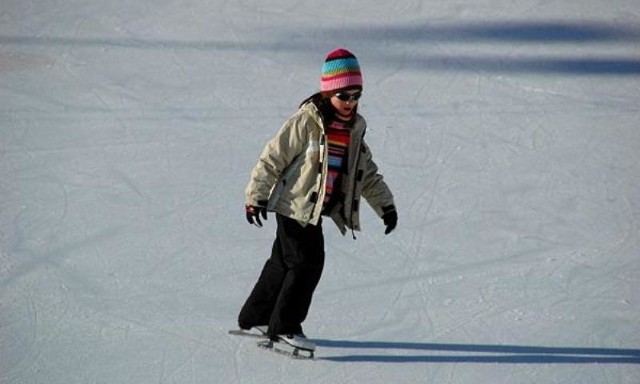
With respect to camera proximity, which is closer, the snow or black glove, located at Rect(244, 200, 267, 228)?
black glove, located at Rect(244, 200, 267, 228)

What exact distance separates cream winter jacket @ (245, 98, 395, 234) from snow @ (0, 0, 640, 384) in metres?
0.70

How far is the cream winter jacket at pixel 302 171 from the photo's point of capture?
4812 mm

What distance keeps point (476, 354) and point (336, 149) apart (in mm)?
1165

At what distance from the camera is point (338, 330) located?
5.37 meters

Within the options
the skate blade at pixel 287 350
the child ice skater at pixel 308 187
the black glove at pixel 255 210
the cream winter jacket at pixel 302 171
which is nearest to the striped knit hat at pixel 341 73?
the child ice skater at pixel 308 187

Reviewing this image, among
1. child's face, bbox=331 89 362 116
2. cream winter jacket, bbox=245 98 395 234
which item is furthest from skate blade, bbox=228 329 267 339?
child's face, bbox=331 89 362 116

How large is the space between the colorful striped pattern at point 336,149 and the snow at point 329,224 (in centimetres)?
81

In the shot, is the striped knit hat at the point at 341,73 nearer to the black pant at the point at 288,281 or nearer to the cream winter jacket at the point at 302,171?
the cream winter jacket at the point at 302,171

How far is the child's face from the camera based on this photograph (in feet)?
15.7

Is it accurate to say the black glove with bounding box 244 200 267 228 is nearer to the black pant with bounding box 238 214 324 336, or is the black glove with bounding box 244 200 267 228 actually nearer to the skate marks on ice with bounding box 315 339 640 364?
the black pant with bounding box 238 214 324 336

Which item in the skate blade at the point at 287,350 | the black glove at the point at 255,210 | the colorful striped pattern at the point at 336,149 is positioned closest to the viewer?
the black glove at the point at 255,210

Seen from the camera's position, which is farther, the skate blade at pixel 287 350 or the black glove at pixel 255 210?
the skate blade at pixel 287 350

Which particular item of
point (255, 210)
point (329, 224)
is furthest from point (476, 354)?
point (329, 224)

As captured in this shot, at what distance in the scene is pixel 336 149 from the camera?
491cm
